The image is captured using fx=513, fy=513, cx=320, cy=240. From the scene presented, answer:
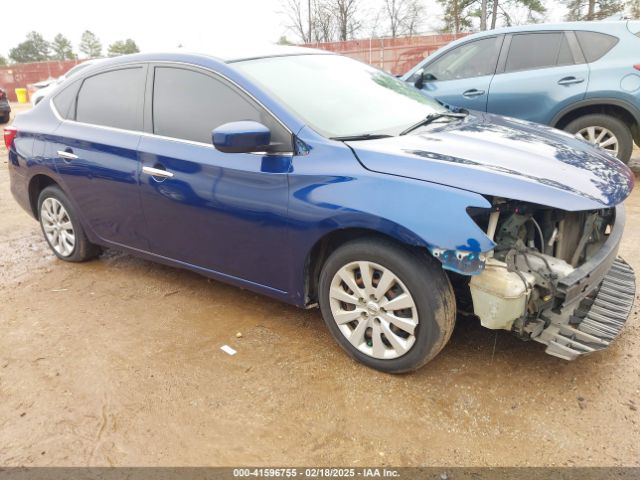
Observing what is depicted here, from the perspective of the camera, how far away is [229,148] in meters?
2.70

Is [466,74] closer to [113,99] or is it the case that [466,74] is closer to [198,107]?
[198,107]

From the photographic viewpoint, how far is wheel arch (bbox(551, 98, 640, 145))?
18.3 feet

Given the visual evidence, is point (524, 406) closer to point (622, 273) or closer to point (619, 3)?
point (622, 273)

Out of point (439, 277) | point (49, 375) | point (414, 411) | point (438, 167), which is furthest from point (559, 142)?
point (49, 375)

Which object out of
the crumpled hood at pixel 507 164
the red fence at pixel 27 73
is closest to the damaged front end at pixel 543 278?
the crumpled hood at pixel 507 164

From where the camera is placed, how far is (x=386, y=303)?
258 centimetres

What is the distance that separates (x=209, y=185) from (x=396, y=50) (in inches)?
716

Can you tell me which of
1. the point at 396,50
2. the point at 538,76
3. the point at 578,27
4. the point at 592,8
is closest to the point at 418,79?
the point at 538,76

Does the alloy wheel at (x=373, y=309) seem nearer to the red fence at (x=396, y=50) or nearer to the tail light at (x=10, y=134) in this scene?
the tail light at (x=10, y=134)

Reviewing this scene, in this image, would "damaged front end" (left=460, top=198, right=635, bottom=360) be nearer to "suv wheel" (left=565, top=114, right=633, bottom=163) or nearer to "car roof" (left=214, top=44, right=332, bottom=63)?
"car roof" (left=214, top=44, right=332, bottom=63)

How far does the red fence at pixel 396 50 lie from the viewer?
61.8 ft

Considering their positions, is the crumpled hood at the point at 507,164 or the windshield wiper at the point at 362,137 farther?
the windshield wiper at the point at 362,137

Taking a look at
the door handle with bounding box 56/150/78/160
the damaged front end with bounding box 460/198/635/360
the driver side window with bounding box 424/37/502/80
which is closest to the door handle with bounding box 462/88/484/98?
the driver side window with bounding box 424/37/502/80

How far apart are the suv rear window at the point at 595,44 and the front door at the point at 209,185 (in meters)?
4.61
